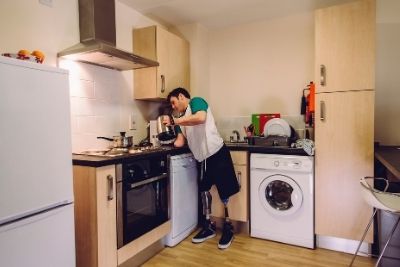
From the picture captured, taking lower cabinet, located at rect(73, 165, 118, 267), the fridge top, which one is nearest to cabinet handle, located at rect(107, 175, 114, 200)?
lower cabinet, located at rect(73, 165, 118, 267)

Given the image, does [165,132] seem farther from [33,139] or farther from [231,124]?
[33,139]

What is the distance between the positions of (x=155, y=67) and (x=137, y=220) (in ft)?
4.70

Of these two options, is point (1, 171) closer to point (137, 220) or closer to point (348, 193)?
point (137, 220)

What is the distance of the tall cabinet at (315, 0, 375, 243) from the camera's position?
2123mm

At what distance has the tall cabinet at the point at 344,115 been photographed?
2.12 metres

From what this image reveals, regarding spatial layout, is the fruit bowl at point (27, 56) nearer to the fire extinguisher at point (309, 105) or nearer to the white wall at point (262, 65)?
the white wall at point (262, 65)

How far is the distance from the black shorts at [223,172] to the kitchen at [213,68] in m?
0.87

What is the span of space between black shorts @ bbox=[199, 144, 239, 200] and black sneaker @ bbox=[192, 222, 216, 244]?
0.39 metres

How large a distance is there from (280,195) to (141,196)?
4.29ft

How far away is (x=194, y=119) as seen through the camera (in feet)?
7.29

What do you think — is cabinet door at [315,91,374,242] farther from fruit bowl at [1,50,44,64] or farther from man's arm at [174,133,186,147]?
fruit bowl at [1,50,44,64]

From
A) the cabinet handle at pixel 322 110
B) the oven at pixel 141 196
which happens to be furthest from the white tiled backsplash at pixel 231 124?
the oven at pixel 141 196

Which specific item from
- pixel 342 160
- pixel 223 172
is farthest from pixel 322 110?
pixel 223 172

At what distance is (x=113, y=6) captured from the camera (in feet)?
7.41
